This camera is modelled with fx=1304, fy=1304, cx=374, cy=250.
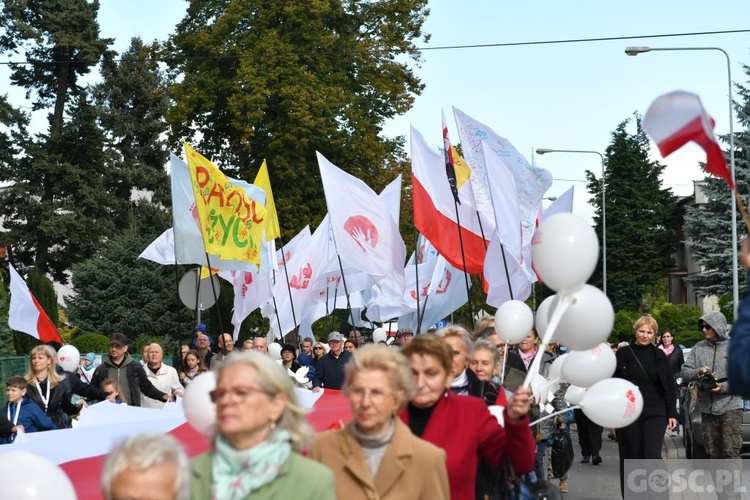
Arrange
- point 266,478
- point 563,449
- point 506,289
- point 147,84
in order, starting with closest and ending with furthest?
point 266,478 < point 563,449 < point 506,289 < point 147,84

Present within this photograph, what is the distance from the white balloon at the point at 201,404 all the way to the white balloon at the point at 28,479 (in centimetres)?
59

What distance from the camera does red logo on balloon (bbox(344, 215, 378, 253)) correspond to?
19.1m

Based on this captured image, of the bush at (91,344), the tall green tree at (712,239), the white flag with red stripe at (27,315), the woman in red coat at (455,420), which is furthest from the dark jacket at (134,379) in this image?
the tall green tree at (712,239)

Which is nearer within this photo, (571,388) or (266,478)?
(266,478)

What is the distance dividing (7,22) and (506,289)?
32.3 m

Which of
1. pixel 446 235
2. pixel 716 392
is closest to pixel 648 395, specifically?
pixel 716 392

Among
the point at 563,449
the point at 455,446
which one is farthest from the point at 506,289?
the point at 455,446

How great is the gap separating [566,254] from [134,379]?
7685 mm

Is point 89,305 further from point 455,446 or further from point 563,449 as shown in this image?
point 455,446

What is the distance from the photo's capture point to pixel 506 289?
60.1 feet

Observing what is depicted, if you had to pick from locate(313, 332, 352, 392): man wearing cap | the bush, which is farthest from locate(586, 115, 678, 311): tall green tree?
locate(313, 332, 352, 392): man wearing cap

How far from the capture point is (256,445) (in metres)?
3.89

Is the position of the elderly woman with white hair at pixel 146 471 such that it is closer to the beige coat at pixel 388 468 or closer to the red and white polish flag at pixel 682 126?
the beige coat at pixel 388 468

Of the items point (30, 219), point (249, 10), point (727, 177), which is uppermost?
point (249, 10)
